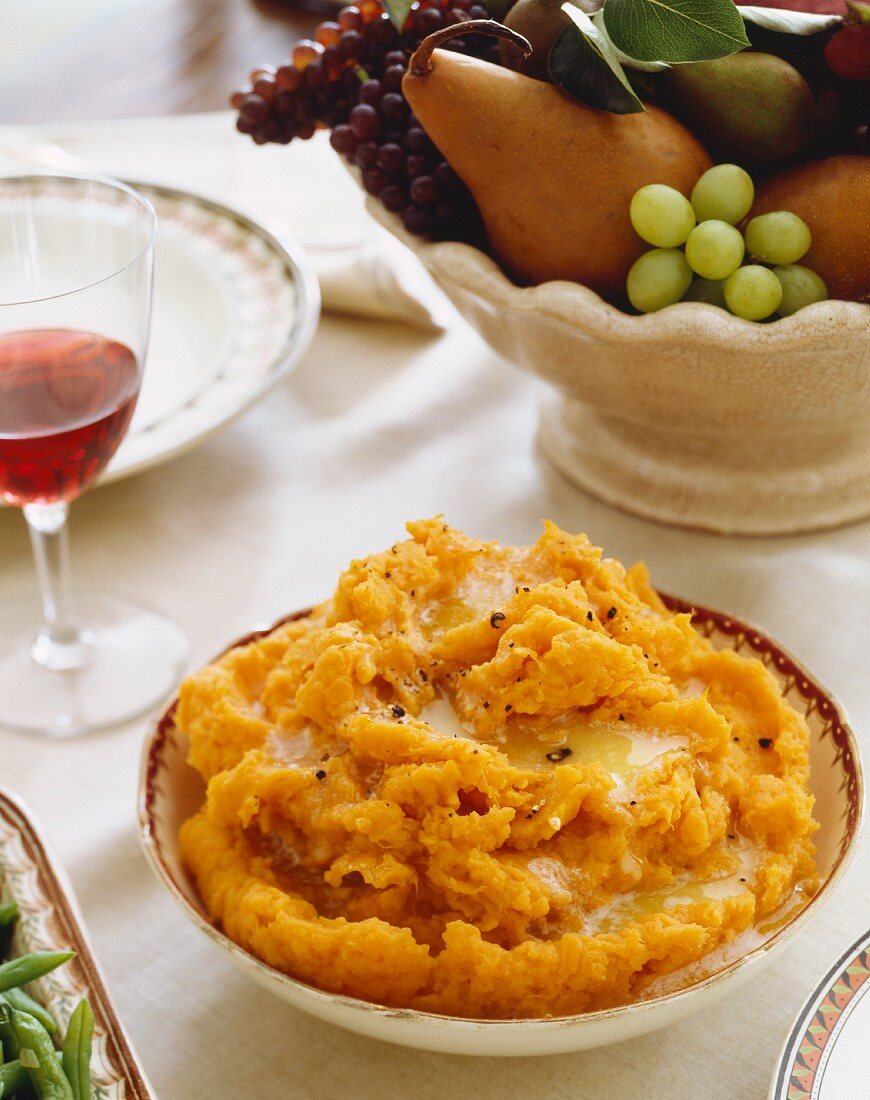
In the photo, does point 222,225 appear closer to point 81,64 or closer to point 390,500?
point 390,500

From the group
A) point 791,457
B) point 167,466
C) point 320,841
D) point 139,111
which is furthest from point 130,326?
point 139,111

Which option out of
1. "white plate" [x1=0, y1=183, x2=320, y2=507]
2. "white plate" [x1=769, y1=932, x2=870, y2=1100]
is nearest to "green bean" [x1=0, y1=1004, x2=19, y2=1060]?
"white plate" [x1=769, y1=932, x2=870, y2=1100]

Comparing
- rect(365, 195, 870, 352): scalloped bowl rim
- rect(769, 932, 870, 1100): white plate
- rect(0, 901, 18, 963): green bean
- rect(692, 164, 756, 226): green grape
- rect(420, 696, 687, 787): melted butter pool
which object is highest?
rect(692, 164, 756, 226): green grape

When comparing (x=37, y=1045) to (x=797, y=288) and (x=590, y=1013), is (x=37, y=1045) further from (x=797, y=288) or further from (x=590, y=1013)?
(x=797, y=288)

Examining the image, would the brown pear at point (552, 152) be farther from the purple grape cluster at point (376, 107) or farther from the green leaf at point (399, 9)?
the green leaf at point (399, 9)

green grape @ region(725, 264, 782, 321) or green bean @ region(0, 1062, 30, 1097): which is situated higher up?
green grape @ region(725, 264, 782, 321)

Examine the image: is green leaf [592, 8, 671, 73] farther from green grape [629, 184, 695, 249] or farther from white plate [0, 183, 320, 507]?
white plate [0, 183, 320, 507]
